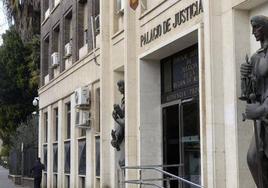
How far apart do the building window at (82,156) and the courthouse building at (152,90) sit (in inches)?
1.6

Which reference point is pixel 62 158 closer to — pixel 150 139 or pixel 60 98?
pixel 60 98

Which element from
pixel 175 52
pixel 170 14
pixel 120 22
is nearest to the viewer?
pixel 170 14

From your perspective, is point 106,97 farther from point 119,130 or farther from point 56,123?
point 56,123

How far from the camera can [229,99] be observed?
10.2 meters

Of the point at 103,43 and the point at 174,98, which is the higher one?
the point at 103,43

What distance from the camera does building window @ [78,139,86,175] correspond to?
2053 centimetres

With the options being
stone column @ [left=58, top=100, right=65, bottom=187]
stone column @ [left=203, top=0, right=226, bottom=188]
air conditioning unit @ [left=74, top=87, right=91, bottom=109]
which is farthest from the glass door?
stone column @ [left=58, top=100, right=65, bottom=187]

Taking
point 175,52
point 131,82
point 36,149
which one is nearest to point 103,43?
point 131,82

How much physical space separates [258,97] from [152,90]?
754 centimetres

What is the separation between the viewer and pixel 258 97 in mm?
7430

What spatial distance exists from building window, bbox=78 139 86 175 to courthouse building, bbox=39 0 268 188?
0.13ft

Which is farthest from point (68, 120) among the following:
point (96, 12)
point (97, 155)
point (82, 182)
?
point (96, 12)

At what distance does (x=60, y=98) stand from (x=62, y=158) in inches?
99.2

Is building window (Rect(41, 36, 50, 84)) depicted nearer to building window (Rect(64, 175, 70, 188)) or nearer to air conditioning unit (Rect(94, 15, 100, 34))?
building window (Rect(64, 175, 70, 188))
